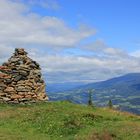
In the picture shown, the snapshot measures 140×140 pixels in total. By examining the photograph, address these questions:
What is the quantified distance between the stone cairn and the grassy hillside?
6.32 metres

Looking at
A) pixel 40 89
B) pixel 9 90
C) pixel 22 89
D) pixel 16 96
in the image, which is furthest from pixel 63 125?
pixel 40 89

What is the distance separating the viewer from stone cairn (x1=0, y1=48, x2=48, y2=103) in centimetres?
4897

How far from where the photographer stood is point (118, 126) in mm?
33375

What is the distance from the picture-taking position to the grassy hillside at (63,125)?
31047 millimetres

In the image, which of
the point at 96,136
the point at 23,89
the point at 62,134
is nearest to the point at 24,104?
the point at 23,89

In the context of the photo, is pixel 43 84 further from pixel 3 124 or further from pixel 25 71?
pixel 3 124

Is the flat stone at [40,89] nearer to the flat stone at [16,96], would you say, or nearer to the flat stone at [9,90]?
the flat stone at [16,96]

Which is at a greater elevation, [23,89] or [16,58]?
[16,58]

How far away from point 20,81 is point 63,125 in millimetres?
16309

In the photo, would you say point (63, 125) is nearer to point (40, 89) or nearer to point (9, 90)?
point (9, 90)

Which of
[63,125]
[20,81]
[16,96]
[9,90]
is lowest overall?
[63,125]

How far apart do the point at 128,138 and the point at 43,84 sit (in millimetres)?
23668

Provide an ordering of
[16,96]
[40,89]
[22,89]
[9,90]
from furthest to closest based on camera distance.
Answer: [40,89] < [22,89] < [9,90] < [16,96]

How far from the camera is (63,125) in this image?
34.7 m
